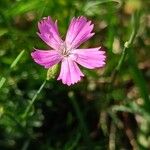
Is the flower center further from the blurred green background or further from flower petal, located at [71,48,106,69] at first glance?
the blurred green background

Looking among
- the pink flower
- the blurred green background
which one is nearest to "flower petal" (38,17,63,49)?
the pink flower

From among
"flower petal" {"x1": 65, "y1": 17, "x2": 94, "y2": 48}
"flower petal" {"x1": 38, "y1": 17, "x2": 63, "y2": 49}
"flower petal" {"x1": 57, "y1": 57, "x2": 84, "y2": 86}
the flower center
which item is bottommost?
"flower petal" {"x1": 57, "y1": 57, "x2": 84, "y2": 86}

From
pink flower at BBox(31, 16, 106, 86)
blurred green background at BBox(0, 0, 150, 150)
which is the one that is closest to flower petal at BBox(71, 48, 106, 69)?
pink flower at BBox(31, 16, 106, 86)

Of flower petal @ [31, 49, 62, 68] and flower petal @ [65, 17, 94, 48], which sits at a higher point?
flower petal @ [65, 17, 94, 48]

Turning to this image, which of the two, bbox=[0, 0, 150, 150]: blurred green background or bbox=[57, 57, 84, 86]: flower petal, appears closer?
bbox=[57, 57, 84, 86]: flower petal

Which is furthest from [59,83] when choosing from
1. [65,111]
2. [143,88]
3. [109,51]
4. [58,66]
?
[58,66]

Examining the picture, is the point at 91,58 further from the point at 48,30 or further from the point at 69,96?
the point at 69,96

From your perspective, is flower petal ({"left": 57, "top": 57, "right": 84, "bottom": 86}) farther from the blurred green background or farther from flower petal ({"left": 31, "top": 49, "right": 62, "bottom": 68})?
the blurred green background

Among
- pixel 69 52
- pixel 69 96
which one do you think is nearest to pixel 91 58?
pixel 69 52

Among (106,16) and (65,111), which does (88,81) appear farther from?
(106,16)
